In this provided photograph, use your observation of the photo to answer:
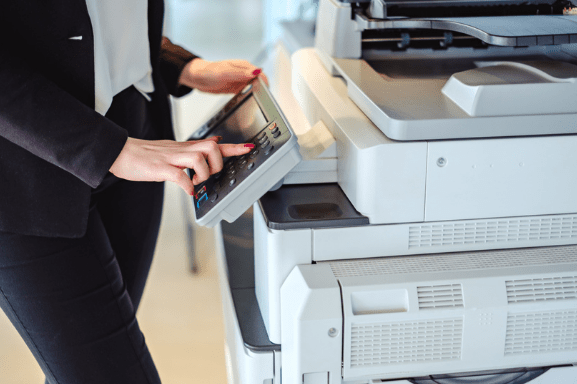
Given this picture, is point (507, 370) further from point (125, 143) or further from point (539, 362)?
point (125, 143)

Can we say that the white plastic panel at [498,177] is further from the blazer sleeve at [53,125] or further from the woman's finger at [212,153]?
the blazer sleeve at [53,125]

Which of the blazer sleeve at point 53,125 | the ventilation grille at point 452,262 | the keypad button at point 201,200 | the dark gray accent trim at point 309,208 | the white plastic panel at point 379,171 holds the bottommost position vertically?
the ventilation grille at point 452,262

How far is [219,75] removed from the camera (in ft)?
3.45

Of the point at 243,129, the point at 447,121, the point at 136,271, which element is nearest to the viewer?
the point at 447,121

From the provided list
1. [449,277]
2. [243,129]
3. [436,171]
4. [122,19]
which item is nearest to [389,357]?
[449,277]

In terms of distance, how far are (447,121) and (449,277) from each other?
0.64ft

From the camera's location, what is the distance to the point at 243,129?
0.86m

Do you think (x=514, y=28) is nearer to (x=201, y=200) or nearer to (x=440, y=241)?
(x=440, y=241)

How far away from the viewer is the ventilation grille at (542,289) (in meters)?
0.70

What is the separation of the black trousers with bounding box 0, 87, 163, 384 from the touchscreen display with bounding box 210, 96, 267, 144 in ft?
0.55

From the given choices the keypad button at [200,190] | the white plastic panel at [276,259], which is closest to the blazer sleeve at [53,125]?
the keypad button at [200,190]

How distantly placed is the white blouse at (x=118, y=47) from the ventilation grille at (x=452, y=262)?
0.43 metres

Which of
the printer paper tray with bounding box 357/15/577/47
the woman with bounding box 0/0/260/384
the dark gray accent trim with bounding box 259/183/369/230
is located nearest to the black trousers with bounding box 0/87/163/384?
the woman with bounding box 0/0/260/384

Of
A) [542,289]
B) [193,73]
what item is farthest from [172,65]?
[542,289]
